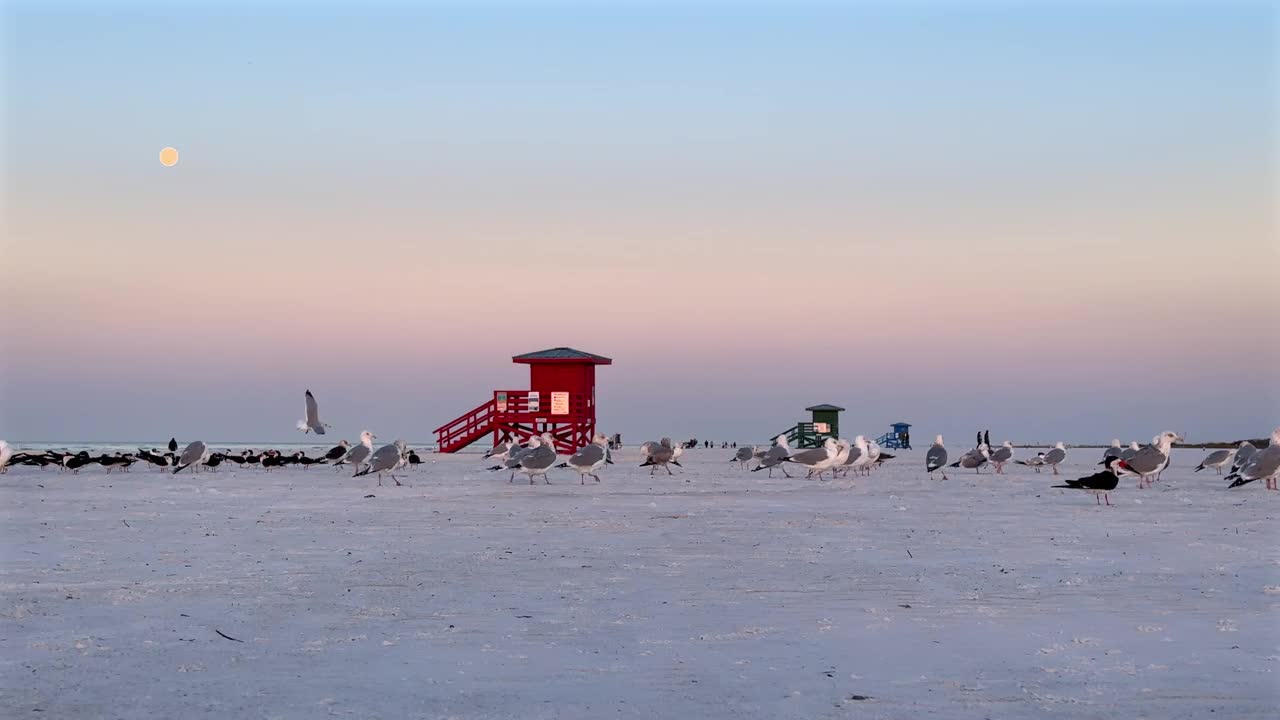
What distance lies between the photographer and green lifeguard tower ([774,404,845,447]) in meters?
71.6

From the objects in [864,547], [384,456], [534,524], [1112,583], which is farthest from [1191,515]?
[384,456]

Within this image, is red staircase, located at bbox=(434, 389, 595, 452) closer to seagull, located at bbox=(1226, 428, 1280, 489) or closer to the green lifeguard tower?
the green lifeguard tower

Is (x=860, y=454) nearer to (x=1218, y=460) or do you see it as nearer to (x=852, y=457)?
(x=852, y=457)

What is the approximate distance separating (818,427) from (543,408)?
2218 centimetres

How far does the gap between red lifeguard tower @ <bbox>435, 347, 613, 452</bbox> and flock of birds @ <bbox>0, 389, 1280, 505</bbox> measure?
717 cm

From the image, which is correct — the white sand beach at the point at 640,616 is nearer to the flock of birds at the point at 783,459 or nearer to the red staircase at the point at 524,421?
the flock of birds at the point at 783,459

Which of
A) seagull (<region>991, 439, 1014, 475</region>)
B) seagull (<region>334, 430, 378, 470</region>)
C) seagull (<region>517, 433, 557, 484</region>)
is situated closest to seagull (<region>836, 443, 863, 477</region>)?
seagull (<region>991, 439, 1014, 475</region>)

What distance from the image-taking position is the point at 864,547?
1330 centimetres

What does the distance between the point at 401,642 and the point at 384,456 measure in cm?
2086

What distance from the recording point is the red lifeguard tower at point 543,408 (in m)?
55.6

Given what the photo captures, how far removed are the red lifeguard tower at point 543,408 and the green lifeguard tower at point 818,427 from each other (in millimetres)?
19175

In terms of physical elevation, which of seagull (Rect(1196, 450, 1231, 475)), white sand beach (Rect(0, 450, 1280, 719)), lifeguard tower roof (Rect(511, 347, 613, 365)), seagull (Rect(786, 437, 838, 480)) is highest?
lifeguard tower roof (Rect(511, 347, 613, 365))

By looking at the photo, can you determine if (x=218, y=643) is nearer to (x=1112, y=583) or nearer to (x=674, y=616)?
(x=674, y=616)

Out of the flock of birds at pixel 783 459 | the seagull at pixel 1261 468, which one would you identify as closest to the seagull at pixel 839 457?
the flock of birds at pixel 783 459
